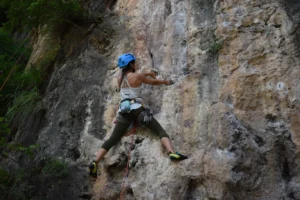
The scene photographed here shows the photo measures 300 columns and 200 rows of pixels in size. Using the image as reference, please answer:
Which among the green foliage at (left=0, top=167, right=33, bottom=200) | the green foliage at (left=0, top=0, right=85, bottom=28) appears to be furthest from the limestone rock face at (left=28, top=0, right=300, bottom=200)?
the green foliage at (left=0, top=0, right=85, bottom=28)

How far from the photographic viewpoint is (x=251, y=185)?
15.9 feet

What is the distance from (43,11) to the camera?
7727 mm

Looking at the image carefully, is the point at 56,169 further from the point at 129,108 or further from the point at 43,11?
the point at 43,11

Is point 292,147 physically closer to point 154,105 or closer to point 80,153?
point 154,105

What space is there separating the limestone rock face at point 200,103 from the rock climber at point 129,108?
0.19 meters

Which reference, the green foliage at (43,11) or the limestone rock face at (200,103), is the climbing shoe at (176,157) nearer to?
the limestone rock face at (200,103)

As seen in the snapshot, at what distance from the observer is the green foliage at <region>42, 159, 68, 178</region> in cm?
610

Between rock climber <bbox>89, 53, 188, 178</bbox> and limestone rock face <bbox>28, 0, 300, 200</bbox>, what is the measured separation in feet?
0.63

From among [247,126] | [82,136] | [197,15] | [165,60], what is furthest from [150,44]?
[247,126]

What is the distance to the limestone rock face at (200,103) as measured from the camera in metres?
4.98

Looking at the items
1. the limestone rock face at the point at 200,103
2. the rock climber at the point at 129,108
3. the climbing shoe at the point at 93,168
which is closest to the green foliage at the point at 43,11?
the limestone rock face at the point at 200,103

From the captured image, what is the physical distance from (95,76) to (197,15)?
2.22 m

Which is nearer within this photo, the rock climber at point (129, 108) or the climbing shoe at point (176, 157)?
the climbing shoe at point (176, 157)

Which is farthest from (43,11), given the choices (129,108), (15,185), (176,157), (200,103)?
(176,157)
